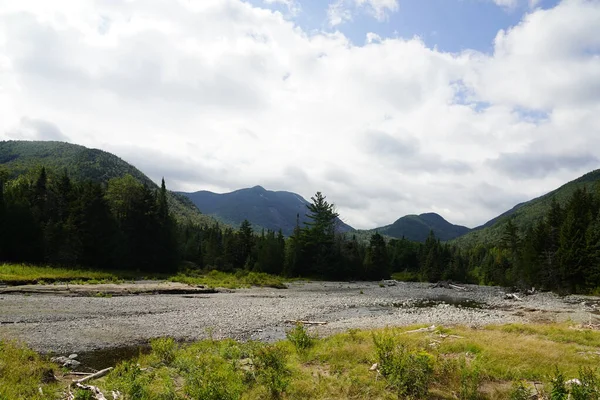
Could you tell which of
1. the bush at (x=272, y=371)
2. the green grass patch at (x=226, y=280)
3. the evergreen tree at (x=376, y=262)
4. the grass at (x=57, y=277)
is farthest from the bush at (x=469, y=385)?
the evergreen tree at (x=376, y=262)

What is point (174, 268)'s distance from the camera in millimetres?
68938

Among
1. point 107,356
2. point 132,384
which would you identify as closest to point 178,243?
point 107,356

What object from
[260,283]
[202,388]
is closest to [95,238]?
[260,283]

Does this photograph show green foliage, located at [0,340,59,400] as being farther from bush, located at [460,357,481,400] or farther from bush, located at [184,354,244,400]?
bush, located at [460,357,481,400]

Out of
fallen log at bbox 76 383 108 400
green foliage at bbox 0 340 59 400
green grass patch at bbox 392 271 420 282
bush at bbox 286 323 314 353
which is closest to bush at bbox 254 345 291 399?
bush at bbox 286 323 314 353

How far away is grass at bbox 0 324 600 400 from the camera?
9336 millimetres

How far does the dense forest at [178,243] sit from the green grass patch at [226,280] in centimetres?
800

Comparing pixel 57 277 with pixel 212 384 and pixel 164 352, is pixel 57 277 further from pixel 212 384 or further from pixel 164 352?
pixel 212 384

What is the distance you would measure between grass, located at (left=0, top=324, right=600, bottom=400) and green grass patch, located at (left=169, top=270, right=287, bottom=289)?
131 feet

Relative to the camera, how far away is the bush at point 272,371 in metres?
9.63

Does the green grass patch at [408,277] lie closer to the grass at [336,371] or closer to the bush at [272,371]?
the grass at [336,371]

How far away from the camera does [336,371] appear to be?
38.1 feet

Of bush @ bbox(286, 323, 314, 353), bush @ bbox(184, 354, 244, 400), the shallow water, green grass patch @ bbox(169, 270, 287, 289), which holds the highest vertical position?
bush @ bbox(184, 354, 244, 400)

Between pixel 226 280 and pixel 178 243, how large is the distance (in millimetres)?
20397
